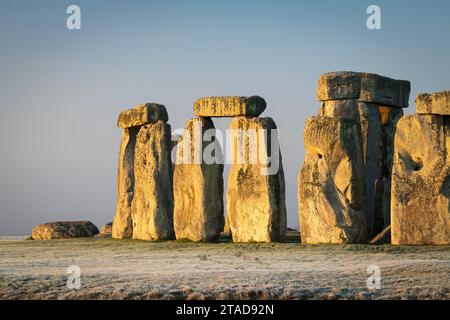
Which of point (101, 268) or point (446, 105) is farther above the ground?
point (446, 105)

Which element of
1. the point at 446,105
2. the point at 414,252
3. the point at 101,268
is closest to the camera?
the point at 101,268

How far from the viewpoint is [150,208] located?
2434cm

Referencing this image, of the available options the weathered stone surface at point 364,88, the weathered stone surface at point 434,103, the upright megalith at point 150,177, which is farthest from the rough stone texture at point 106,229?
the weathered stone surface at point 434,103

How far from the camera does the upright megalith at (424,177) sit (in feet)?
66.2

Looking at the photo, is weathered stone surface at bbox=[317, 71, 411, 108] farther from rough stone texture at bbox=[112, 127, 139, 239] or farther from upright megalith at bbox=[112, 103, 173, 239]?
rough stone texture at bbox=[112, 127, 139, 239]

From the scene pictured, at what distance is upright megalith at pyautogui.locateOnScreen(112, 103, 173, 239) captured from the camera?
2417 cm

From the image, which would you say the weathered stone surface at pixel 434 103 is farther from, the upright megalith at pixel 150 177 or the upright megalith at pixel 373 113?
the upright megalith at pixel 150 177

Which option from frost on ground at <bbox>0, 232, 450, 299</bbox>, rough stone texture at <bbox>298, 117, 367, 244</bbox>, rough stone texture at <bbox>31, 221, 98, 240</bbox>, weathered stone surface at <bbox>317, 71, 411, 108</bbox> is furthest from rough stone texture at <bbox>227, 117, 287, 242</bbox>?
rough stone texture at <bbox>31, 221, 98, 240</bbox>

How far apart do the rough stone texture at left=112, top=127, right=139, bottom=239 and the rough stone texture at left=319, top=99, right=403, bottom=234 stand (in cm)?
562

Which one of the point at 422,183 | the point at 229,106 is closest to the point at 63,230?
the point at 229,106
